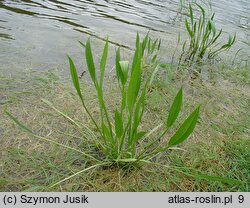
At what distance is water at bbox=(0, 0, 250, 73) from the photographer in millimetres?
2033

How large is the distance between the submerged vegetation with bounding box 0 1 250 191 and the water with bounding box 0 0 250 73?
0.35m

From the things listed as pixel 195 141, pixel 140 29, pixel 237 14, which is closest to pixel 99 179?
pixel 195 141

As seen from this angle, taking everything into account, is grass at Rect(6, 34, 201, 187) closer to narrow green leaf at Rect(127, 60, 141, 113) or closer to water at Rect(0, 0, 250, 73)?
narrow green leaf at Rect(127, 60, 141, 113)

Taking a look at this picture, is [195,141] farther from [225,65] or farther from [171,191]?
[225,65]

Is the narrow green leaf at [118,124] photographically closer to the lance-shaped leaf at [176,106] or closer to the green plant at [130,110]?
the green plant at [130,110]

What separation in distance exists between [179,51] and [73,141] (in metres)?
1.79

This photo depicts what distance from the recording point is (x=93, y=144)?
1.19 meters

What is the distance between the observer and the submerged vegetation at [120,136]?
3.18ft

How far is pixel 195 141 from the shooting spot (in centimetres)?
132
